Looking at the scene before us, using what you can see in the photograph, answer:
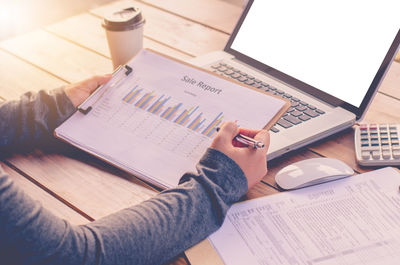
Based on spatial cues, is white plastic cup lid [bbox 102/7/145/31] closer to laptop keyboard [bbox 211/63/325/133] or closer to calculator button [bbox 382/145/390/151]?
laptop keyboard [bbox 211/63/325/133]

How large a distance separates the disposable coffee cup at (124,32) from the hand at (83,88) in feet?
0.48

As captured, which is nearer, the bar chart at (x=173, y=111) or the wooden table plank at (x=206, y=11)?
the bar chart at (x=173, y=111)

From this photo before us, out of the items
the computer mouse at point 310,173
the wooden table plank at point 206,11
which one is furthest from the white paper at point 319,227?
the wooden table plank at point 206,11

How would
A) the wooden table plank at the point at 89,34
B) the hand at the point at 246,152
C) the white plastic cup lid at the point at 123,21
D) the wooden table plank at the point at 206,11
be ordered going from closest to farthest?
the hand at the point at 246,152 < the white plastic cup lid at the point at 123,21 < the wooden table plank at the point at 89,34 < the wooden table plank at the point at 206,11

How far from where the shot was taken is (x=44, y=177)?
2.28 ft

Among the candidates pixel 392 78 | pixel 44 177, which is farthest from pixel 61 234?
pixel 392 78

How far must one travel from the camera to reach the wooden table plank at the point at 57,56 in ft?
3.36

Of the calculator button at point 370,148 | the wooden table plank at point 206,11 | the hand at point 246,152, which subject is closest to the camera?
the hand at point 246,152

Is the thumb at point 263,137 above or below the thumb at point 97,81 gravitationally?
above

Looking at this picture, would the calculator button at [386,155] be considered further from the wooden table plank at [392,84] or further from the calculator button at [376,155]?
the wooden table plank at [392,84]

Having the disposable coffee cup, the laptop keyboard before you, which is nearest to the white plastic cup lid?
the disposable coffee cup

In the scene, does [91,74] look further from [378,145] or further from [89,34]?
[378,145]

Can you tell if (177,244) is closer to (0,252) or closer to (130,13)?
(0,252)

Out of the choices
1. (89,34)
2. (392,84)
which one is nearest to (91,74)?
(89,34)
